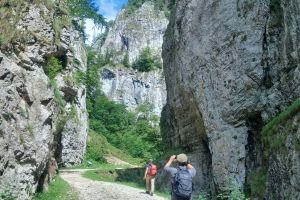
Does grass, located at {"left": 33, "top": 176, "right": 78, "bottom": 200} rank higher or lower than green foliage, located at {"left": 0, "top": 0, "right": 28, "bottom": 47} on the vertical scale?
lower

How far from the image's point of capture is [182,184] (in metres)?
8.36

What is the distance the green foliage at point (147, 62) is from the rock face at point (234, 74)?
81.4 m

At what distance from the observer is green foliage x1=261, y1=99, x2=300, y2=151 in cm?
1118

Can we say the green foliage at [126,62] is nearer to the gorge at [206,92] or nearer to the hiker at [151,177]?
the gorge at [206,92]

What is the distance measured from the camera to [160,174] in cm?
2533

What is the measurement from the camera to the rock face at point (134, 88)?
335 ft

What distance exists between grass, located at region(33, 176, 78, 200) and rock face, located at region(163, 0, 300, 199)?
614cm

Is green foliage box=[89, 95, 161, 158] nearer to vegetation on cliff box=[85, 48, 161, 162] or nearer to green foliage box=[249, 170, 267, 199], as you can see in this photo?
vegetation on cliff box=[85, 48, 161, 162]

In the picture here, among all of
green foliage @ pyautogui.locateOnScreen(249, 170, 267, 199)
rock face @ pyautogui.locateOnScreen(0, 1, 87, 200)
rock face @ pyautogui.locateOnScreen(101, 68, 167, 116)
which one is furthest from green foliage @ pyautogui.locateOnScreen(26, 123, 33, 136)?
rock face @ pyautogui.locateOnScreen(101, 68, 167, 116)

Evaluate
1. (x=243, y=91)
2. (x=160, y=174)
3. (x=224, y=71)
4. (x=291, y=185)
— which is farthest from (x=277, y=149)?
(x=160, y=174)

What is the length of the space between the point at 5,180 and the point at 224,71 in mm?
10749

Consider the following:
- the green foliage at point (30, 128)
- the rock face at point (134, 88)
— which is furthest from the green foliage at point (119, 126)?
the green foliage at point (30, 128)

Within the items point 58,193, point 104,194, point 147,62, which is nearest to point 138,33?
point 147,62

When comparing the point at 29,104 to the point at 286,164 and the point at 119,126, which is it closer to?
the point at 286,164
